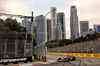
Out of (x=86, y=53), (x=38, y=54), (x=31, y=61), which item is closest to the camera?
(x=31, y=61)

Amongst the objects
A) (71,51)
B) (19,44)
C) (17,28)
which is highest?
(17,28)

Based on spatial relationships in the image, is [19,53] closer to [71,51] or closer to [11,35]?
[11,35]

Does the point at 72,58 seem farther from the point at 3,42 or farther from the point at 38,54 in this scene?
the point at 3,42

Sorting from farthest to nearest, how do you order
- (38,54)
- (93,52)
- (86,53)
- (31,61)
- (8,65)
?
(86,53) → (93,52) → (38,54) → (31,61) → (8,65)

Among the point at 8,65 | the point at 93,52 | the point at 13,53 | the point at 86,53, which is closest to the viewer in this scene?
the point at 8,65

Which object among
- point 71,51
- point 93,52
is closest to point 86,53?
point 93,52

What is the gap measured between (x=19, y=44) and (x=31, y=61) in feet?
12.2

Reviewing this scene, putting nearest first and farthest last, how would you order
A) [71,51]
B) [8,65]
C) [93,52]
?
1. [8,65]
2. [93,52]
3. [71,51]

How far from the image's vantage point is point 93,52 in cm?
3041

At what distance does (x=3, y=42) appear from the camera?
1930cm

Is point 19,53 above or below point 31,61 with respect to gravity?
above

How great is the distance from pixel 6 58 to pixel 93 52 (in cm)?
2072

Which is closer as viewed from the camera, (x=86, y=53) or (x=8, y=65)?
(x=8, y=65)

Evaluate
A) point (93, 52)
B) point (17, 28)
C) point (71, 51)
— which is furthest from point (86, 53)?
point (17, 28)
